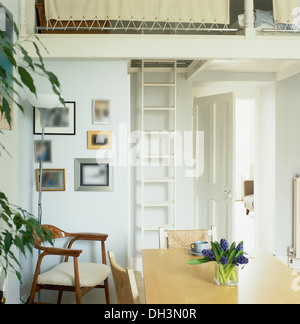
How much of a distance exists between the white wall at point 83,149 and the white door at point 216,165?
177 cm

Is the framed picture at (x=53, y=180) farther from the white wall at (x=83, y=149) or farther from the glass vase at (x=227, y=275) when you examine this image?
the glass vase at (x=227, y=275)

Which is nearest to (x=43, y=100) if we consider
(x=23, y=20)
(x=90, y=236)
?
(x=23, y=20)

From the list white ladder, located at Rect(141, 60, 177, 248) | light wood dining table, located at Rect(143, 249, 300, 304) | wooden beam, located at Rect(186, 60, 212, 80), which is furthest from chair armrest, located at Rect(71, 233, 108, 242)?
wooden beam, located at Rect(186, 60, 212, 80)

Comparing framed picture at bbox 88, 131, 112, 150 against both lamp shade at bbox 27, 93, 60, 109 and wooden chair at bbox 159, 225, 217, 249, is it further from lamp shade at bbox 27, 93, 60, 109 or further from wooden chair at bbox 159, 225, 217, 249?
wooden chair at bbox 159, 225, 217, 249

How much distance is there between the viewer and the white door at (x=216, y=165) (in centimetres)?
571

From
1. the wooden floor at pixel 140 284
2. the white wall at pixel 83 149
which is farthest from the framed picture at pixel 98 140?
the wooden floor at pixel 140 284

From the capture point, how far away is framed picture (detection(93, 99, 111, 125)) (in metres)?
4.47

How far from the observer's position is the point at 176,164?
19.7ft

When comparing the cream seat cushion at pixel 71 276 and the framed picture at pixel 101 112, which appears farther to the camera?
the framed picture at pixel 101 112

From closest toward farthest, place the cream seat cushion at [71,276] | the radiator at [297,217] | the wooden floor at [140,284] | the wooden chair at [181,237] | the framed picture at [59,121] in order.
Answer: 1. the cream seat cushion at [71,276]
2. the wooden chair at [181,237]
3. the framed picture at [59,121]
4. the wooden floor at [140,284]
5. the radiator at [297,217]
